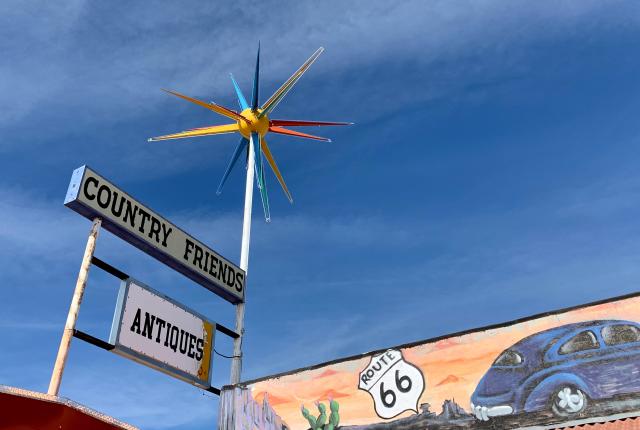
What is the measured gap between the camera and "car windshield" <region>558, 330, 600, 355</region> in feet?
31.6

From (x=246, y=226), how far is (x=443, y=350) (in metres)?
8.39

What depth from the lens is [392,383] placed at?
37.4 feet

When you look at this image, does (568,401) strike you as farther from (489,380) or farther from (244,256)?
(244,256)

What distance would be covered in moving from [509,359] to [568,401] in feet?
3.80

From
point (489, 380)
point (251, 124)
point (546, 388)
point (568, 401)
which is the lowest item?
point (568, 401)

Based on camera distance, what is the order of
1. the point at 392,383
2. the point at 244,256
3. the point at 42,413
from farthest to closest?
1. the point at 244,256
2. the point at 392,383
3. the point at 42,413

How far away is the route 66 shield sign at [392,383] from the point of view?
1104cm

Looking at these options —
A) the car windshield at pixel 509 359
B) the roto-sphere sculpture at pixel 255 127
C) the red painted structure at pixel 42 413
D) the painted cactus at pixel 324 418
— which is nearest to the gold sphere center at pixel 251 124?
the roto-sphere sculpture at pixel 255 127

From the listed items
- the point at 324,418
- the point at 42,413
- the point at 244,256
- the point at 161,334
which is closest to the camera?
the point at 42,413

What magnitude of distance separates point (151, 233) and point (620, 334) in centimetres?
936

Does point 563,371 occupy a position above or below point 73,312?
below

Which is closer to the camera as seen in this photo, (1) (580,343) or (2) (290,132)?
(1) (580,343)

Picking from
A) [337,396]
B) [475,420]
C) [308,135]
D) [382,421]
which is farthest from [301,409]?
[308,135]

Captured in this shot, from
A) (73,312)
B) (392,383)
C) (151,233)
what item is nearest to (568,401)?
(392,383)
